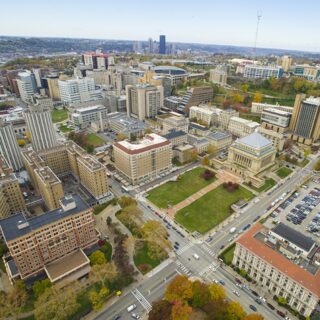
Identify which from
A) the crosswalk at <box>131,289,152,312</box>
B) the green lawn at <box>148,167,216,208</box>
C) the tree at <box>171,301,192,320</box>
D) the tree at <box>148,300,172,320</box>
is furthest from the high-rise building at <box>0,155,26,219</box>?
the tree at <box>171,301,192,320</box>

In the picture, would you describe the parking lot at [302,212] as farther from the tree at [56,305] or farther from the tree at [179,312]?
the tree at [56,305]

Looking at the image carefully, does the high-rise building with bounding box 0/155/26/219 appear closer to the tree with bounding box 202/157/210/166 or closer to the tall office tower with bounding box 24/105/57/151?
the tall office tower with bounding box 24/105/57/151

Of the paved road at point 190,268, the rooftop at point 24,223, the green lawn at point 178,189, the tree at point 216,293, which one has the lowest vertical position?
the paved road at point 190,268

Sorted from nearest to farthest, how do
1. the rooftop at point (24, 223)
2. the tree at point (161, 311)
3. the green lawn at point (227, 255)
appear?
1. the tree at point (161, 311)
2. the rooftop at point (24, 223)
3. the green lawn at point (227, 255)

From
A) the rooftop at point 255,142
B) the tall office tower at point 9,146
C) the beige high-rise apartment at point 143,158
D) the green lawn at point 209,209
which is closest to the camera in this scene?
the green lawn at point 209,209

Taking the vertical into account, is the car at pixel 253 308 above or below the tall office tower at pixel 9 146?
below

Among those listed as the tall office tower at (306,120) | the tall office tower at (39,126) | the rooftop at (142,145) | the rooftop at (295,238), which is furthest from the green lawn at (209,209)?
the tall office tower at (39,126)

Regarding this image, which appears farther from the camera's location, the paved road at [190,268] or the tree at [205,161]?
the tree at [205,161]
